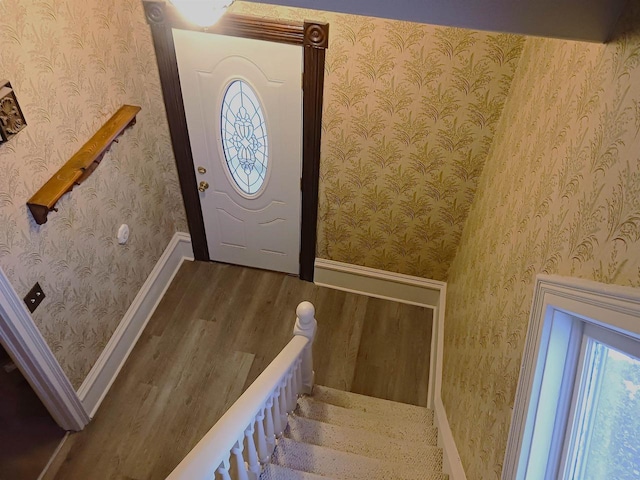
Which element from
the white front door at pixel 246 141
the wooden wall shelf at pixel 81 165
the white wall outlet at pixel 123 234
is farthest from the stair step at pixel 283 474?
the white front door at pixel 246 141

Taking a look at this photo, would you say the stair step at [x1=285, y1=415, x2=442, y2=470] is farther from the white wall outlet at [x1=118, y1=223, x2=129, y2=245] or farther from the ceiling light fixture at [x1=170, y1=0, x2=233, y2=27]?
the ceiling light fixture at [x1=170, y1=0, x2=233, y2=27]

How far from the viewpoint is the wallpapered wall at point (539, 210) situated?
127cm

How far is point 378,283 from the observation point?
3906 millimetres

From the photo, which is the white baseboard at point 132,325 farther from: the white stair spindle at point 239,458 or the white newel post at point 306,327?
the white stair spindle at point 239,458

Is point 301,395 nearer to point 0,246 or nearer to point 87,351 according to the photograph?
point 87,351

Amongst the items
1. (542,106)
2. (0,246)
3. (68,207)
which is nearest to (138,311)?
(68,207)

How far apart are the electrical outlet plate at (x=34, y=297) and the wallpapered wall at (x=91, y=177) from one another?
0.12ft

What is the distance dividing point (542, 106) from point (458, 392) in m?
1.44

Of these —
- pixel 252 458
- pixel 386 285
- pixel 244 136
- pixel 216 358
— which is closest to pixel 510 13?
pixel 252 458

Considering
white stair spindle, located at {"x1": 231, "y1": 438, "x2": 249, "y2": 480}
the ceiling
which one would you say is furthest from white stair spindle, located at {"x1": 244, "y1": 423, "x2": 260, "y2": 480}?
the ceiling

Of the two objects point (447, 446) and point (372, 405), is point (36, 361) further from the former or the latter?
point (447, 446)

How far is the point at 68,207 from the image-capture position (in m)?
2.71

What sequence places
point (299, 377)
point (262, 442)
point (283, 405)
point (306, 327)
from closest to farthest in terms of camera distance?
point (262, 442)
point (283, 405)
point (306, 327)
point (299, 377)

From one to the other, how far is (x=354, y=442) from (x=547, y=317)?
1450 millimetres
